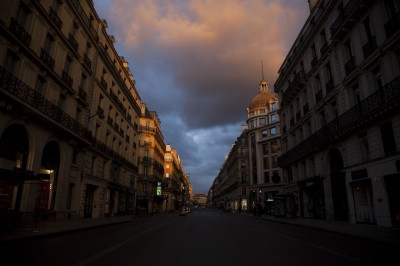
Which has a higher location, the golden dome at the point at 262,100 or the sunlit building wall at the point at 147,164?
the golden dome at the point at 262,100

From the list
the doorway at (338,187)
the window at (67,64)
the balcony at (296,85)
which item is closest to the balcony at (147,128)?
the balcony at (296,85)

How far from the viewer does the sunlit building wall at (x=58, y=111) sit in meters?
16.3

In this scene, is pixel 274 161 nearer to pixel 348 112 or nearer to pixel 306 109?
pixel 306 109

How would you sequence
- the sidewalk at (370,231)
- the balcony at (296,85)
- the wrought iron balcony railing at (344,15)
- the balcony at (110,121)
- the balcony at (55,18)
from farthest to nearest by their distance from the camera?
the balcony at (110,121)
the balcony at (296,85)
the wrought iron balcony railing at (344,15)
the balcony at (55,18)
the sidewalk at (370,231)

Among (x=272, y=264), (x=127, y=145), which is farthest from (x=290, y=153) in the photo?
(x=272, y=264)

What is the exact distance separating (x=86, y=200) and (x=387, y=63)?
86.5ft

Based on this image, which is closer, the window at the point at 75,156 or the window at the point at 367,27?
the window at the point at 367,27

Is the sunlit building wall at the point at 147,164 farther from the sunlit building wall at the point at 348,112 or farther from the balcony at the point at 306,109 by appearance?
the balcony at the point at 306,109

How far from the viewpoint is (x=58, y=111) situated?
21594 mm

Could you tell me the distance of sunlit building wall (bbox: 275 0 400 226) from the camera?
57.7 ft

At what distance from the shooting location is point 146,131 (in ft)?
193

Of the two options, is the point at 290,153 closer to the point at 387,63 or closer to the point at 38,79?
the point at 387,63

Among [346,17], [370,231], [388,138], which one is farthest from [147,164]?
[370,231]

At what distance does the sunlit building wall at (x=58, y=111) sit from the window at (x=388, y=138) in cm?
1903
